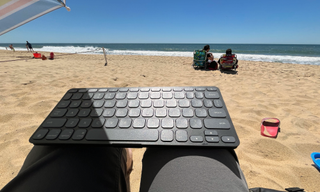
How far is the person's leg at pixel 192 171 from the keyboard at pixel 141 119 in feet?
0.13

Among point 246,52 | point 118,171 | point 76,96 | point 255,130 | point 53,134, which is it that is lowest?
point 255,130

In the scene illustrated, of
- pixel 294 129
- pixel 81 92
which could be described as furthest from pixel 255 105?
pixel 81 92

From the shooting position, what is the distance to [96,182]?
456 millimetres

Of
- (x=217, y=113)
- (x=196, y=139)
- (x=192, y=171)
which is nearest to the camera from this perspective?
(x=192, y=171)

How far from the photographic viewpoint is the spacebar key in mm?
582

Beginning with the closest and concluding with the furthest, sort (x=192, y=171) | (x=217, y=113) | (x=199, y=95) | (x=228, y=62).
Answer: (x=192, y=171)
(x=217, y=113)
(x=199, y=95)
(x=228, y=62)

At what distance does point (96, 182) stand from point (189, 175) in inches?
12.3

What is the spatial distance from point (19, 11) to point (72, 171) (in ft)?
3.06

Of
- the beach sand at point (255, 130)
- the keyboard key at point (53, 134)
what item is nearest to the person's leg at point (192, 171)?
the keyboard key at point (53, 134)

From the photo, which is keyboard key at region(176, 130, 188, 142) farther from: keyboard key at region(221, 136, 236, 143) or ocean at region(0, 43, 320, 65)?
ocean at region(0, 43, 320, 65)

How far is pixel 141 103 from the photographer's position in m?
0.75

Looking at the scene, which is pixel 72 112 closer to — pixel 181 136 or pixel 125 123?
pixel 125 123

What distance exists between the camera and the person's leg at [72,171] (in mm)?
419

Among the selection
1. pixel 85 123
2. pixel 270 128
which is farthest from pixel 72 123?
pixel 270 128
